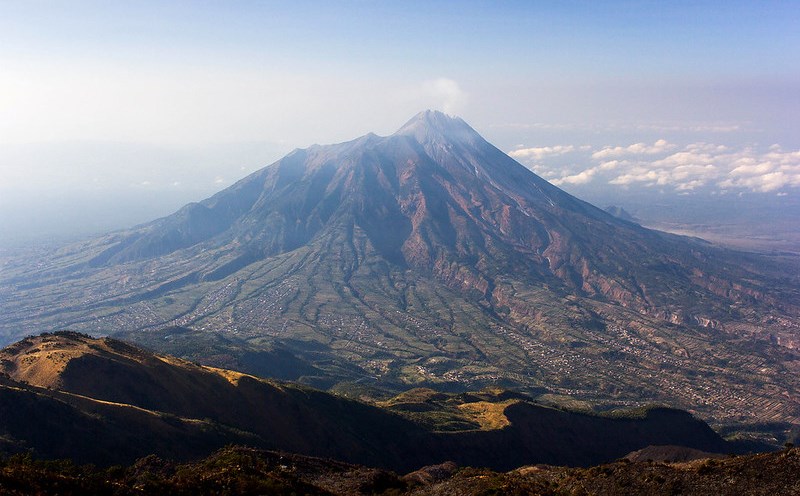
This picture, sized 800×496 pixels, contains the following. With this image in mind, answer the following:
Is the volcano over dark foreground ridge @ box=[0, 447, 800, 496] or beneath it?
beneath

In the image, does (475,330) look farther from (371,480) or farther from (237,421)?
(371,480)

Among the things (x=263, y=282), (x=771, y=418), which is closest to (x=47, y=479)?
(x=771, y=418)

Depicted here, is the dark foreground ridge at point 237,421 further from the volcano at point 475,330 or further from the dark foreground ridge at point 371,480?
the volcano at point 475,330

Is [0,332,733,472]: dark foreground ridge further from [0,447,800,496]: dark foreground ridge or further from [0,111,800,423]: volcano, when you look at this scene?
[0,111,800,423]: volcano

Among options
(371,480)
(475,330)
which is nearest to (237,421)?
(371,480)

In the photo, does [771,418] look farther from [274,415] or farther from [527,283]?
[274,415]

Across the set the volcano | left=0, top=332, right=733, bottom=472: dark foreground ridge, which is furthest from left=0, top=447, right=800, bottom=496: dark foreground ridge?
the volcano
